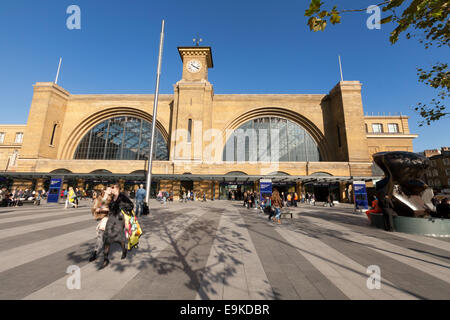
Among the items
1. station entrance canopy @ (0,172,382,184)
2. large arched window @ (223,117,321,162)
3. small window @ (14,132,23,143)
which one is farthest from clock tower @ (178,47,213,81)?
small window @ (14,132,23,143)

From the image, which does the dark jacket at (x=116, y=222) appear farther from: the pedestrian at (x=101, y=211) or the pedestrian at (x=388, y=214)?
the pedestrian at (x=388, y=214)

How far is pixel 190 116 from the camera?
85.0ft

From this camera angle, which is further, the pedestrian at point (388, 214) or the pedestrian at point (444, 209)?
the pedestrian at point (444, 209)

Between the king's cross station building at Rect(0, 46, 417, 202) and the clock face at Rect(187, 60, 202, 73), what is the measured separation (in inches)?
6.6

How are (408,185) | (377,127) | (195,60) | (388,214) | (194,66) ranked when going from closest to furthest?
1. (388,214)
2. (408,185)
3. (194,66)
4. (195,60)
5. (377,127)

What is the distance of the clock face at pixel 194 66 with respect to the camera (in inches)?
1150

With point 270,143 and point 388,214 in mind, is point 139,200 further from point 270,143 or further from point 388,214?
point 270,143

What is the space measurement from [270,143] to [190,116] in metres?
13.3

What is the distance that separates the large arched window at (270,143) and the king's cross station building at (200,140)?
0.16 metres

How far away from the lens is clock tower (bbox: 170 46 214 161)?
24844 mm

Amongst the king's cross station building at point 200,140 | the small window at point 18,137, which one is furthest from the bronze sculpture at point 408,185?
the small window at point 18,137
